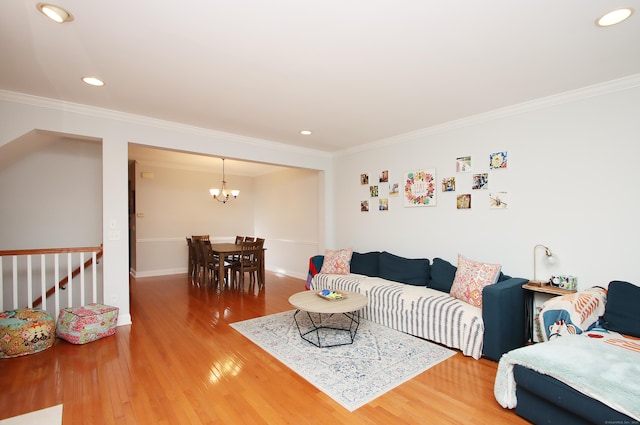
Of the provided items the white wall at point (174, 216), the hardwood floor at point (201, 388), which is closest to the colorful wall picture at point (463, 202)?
the hardwood floor at point (201, 388)

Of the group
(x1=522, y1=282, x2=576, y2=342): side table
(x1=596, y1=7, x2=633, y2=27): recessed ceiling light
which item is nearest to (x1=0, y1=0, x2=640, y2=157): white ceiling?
(x1=596, y1=7, x2=633, y2=27): recessed ceiling light

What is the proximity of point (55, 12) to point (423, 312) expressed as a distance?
374 centimetres

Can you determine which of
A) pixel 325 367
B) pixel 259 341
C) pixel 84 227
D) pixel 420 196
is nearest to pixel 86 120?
pixel 84 227

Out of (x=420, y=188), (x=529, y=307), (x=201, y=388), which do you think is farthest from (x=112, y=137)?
(x=529, y=307)

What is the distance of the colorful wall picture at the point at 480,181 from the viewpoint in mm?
3598

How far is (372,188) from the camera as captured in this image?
4.96m

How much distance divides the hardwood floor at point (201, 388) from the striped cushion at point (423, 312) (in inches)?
8.1

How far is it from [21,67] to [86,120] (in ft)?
3.13

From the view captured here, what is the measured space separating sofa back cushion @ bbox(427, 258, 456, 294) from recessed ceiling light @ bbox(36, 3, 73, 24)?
4043 mm

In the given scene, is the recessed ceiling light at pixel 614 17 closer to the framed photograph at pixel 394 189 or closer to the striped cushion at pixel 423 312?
the striped cushion at pixel 423 312

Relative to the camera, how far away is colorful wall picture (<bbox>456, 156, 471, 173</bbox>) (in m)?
3.76

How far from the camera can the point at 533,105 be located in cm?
321

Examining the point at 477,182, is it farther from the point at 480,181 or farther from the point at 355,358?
the point at 355,358

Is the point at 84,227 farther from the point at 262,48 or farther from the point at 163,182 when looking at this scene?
the point at 262,48
